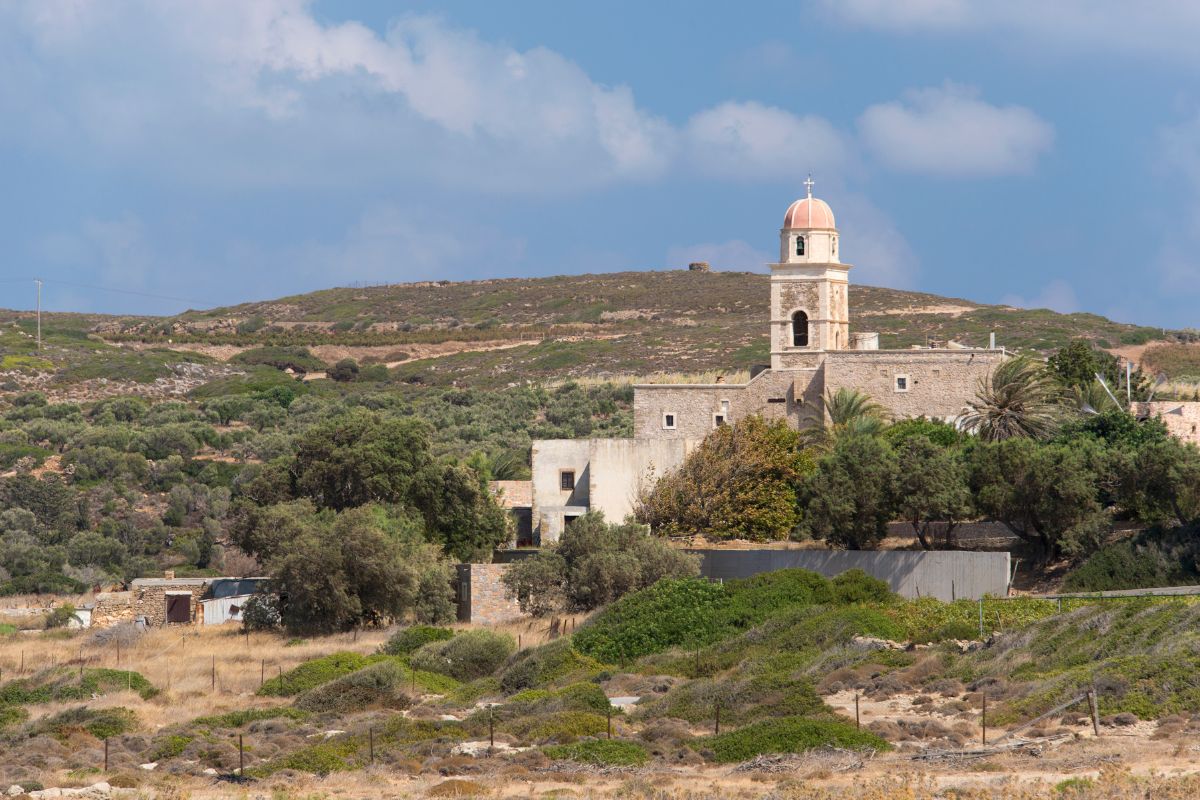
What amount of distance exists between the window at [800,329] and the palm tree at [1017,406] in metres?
6.95

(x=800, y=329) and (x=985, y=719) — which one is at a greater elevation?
(x=800, y=329)

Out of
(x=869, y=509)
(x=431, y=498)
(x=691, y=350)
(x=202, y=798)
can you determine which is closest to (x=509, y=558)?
(x=431, y=498)

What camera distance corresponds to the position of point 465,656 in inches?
1357

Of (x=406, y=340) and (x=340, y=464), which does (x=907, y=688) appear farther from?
(x=406, y=340)

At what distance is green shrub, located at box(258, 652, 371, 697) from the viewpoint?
32.2 meters

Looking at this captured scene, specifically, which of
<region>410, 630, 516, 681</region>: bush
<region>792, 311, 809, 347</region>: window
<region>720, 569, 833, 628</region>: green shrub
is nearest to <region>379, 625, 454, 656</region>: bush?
<region>410, 630, 516, 681</region>: bush

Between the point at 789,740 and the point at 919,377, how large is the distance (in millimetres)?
28038

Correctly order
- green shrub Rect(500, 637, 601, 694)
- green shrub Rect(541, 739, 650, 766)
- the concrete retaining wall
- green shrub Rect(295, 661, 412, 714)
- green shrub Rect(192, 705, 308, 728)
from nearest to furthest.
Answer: green shrub Rect(541, 739, 650, 766) → green shrub Rect(192, 705, 308, 728) → green shrub Rect(295, 661, 412, 714) → green shrub Rect(500, 637, 601, 694) → the concrete retaining wall

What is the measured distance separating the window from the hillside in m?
33.2

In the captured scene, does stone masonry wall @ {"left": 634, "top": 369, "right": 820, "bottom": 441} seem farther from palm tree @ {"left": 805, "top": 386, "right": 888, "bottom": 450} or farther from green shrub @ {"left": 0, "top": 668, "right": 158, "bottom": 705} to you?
green shrub @ {"left": 0, "top": 668, "right": 158, "bottom": 705}

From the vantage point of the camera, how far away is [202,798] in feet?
73.8

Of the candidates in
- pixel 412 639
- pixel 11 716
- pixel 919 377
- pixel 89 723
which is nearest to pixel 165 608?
pixel 412 639

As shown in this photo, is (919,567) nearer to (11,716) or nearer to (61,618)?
(11,716)

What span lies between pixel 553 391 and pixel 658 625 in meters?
Result: 54.2
